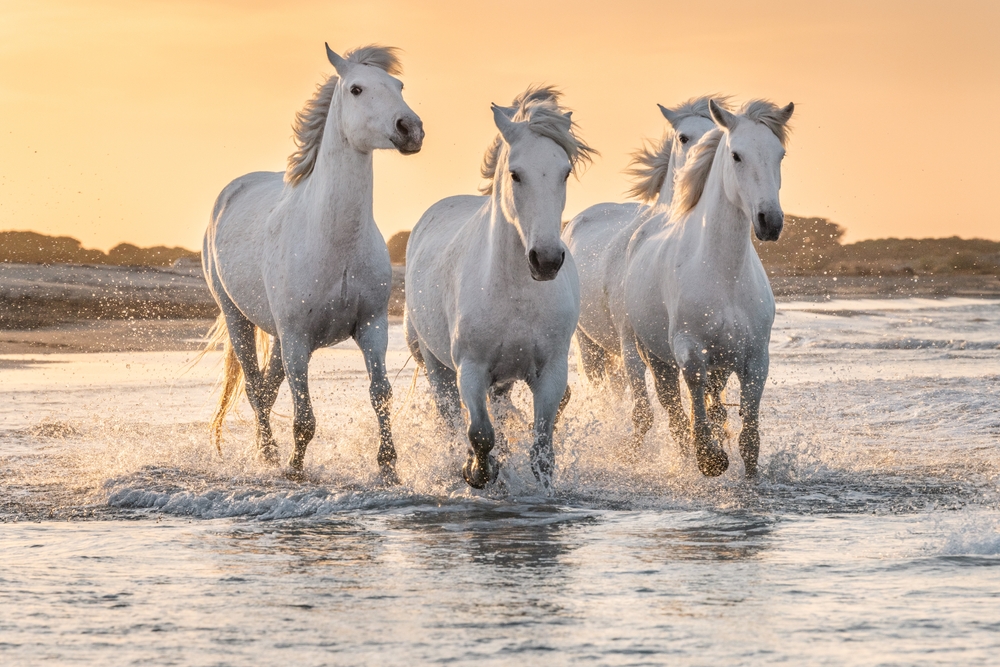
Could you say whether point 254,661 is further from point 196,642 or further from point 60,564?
point 60,564

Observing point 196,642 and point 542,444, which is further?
point 542,444

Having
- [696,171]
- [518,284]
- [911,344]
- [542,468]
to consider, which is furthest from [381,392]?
[911,344]

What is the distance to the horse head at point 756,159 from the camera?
5.98 m

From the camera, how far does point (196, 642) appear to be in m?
3.56

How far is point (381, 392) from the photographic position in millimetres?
6652

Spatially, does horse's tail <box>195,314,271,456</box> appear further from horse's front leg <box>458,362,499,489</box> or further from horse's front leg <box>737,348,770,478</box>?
horse's front leg <box>737,348,770,478</box>

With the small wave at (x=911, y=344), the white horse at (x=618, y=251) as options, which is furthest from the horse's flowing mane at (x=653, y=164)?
the small wave at (x=911, y=344)

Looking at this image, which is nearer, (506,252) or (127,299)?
(506,252)

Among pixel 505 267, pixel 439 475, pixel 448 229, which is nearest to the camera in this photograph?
pixel 505 267

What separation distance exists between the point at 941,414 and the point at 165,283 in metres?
23.4

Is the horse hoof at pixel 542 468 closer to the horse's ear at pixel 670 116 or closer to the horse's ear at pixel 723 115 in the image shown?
the horse's ear at pixel 723 115

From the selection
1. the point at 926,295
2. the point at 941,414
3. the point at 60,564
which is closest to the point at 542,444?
the point at 60,564

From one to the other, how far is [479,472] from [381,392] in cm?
96

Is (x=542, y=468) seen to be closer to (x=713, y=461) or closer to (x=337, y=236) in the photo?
(x=713, y=461)
